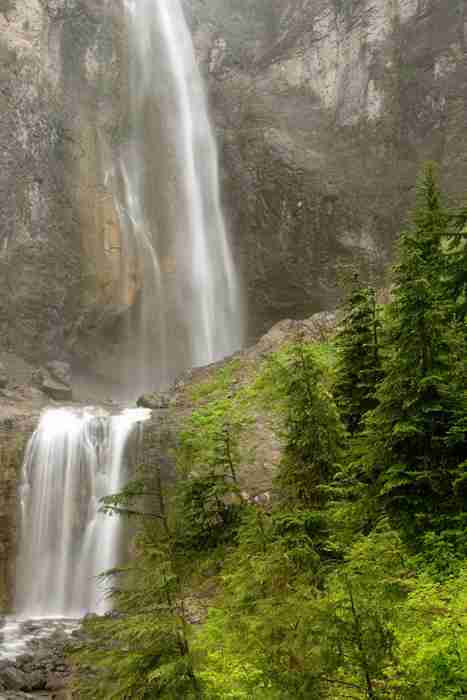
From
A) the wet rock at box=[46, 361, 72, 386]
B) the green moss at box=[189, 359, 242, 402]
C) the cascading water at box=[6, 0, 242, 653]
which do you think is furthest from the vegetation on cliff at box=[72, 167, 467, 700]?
the wet rock at box=[46, 361, 72, 386]

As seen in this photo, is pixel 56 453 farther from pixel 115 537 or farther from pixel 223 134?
pixel 223 134

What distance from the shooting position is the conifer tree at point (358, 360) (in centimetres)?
1091

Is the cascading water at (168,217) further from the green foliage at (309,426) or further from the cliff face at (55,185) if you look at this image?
the green foliage at (309,426)

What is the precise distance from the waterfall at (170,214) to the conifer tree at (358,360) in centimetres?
2172

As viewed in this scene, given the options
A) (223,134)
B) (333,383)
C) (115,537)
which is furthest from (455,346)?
(223,134)

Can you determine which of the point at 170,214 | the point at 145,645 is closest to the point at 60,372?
the point at 170,214

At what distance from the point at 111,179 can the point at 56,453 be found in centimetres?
1958

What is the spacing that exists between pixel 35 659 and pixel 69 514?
6.04 meters

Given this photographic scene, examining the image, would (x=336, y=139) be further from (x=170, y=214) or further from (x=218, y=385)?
(x=218, y=385)

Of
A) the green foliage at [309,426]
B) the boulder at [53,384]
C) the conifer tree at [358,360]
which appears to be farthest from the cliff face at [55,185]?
the green foliage at [309,426]

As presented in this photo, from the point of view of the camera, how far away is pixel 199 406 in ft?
71.2

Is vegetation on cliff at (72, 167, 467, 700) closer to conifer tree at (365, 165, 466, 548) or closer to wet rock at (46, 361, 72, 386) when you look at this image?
conifer tree at (365, 165, 466, 548)

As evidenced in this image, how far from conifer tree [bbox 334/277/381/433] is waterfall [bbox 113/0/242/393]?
21718 millimetres

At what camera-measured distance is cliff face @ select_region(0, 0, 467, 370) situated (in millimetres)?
31625
